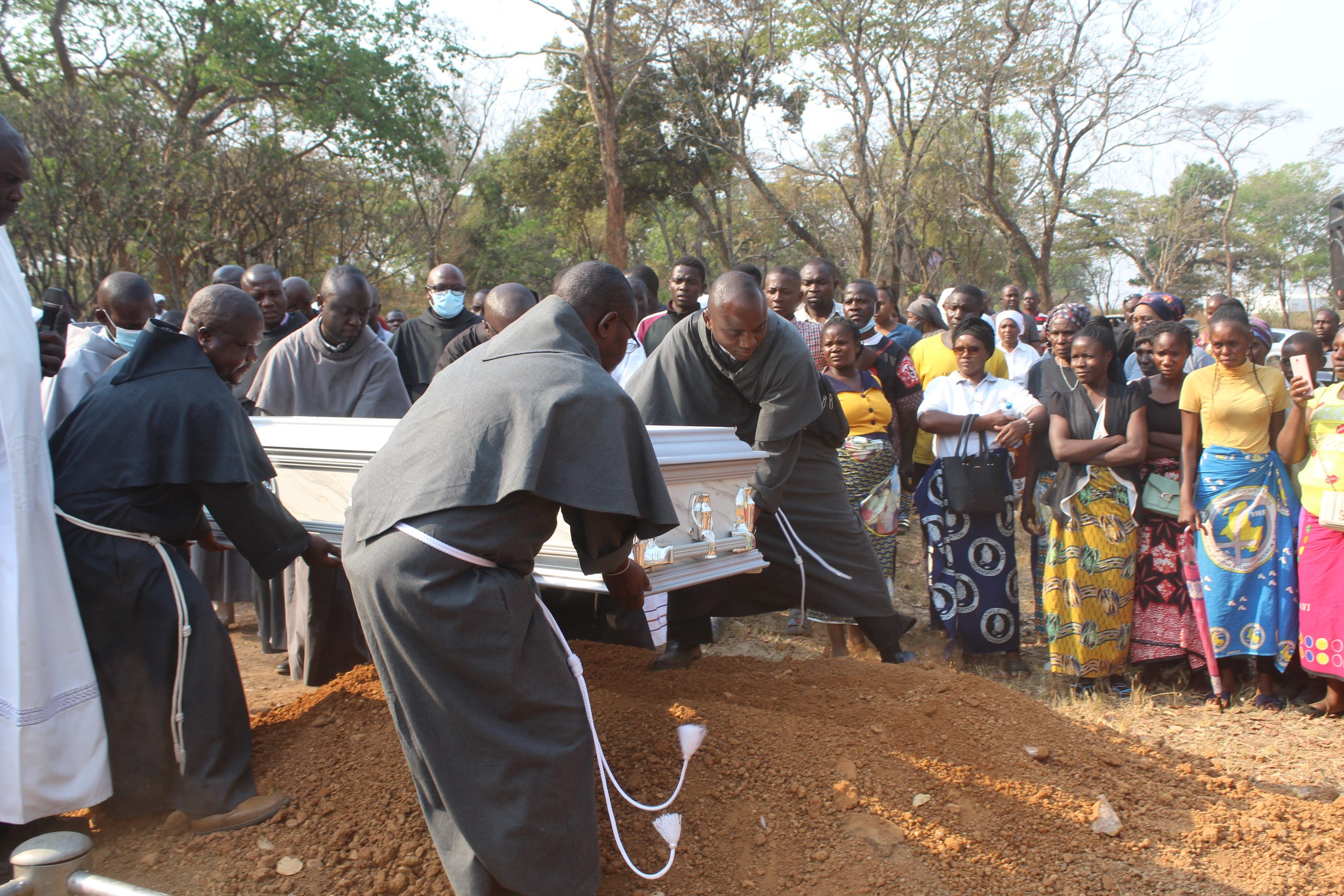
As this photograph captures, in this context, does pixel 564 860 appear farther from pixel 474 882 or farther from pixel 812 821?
pixel 812 821

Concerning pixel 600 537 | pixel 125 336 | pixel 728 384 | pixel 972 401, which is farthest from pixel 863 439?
pixel 125 336

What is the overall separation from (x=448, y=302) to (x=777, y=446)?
2.58m

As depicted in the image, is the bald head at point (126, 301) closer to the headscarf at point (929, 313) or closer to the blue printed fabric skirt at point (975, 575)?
the blue printed fabric skirt at point (975, 575)

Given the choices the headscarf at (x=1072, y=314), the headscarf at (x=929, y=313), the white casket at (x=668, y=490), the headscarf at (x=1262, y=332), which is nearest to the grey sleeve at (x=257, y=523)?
the white casket at (x=668, y=490)

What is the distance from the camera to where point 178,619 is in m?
2.73

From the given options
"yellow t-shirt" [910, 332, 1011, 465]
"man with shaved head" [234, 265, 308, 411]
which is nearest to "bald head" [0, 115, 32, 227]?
"man with shaved head" [234, 265, 308, 411]

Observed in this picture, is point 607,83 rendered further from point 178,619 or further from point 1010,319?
point 178,619

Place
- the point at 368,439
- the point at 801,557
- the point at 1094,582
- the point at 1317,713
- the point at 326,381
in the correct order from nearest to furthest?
the point at 368,439 < the point at 801,557 < the point at 1317,713 < the point at 1094,582 < the point at 326,381

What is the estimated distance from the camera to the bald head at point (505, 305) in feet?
13.7

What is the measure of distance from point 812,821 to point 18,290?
2784mm

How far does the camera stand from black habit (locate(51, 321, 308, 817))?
269cm

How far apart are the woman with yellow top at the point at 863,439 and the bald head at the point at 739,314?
4.03 ft

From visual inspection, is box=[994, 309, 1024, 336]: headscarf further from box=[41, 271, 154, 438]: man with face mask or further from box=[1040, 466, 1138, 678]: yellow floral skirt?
box=[41, 271, 154, 438]: man with face mask

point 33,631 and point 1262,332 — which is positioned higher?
point 1262,332
